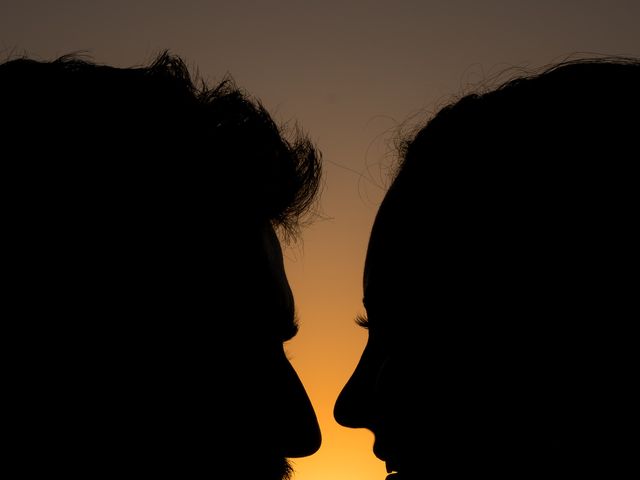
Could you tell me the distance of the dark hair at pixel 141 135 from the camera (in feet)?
5.49

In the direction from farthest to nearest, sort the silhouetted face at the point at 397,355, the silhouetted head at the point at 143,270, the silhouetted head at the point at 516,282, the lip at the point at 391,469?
the lip at the point at 391,469 → the silhouetted face at the point at 397,355 → the silhouetted head at the point at 143,270 → the silhouetted head at the point at 516,282

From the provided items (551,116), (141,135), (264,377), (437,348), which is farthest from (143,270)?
(551,116)

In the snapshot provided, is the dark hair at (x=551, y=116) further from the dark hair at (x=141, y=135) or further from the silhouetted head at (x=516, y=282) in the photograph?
the dark hair at (x=141, y=135)

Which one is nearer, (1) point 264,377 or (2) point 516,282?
(2) point 516,282

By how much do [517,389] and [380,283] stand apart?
0.45 metres

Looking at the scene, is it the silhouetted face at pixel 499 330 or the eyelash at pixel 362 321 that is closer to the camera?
the silhouetted face at pixel 499 330

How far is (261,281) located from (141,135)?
528 millimetres

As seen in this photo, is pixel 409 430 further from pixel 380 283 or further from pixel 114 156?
pixel 114 156

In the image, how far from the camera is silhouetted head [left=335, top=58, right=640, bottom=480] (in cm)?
146

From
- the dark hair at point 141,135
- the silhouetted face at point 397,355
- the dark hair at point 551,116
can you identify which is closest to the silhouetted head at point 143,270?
the dark hair at point 141,135

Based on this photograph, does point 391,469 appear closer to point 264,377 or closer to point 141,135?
point 264,377

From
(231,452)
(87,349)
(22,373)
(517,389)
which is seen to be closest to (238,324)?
(231,452)

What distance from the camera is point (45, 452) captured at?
5.08 feet

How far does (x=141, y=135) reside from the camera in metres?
1.81
